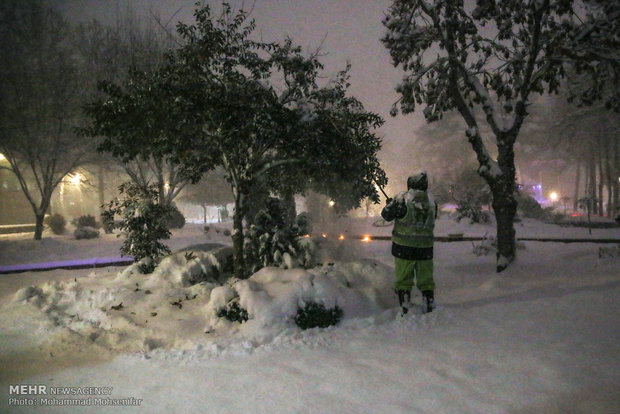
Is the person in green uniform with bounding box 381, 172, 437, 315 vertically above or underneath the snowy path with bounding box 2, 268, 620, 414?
above

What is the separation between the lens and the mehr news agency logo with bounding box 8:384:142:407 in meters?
3.22

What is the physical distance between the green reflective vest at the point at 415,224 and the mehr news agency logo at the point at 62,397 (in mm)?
3669

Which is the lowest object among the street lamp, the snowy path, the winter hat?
the snowy path

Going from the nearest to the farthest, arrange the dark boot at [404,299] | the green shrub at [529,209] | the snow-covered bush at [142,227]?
the dark boot at [404,299], the snow-covered bush at [142,227], the green shrub at [529,209]

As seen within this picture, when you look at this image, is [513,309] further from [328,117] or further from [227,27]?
[227,27]

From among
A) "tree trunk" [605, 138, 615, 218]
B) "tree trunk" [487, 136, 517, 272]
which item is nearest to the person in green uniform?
"tree trunk" [487, 136, 517, 272]

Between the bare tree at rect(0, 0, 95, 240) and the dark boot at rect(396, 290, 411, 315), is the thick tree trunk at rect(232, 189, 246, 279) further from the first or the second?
the bare tree at rect(0, 0, 95, 240)

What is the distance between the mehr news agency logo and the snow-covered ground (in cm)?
4

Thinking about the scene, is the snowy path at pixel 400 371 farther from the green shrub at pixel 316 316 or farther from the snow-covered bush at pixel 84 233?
the snow-covered bush at pixel 84 233

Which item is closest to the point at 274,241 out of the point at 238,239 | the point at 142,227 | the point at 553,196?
the point at 238,239

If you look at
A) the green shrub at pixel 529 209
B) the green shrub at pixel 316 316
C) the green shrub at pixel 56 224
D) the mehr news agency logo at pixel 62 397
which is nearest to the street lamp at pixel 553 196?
the green shrub at pixel 529 209

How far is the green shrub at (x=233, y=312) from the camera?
503 centimetres

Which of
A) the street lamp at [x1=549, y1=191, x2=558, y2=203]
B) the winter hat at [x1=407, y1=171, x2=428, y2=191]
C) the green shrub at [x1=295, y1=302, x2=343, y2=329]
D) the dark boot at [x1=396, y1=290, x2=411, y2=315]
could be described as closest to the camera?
the green shrub at [x1=295, y1=302, x2=343, y2=329]

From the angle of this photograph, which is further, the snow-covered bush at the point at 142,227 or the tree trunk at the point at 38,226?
the tree trunk at the point at 38,226
